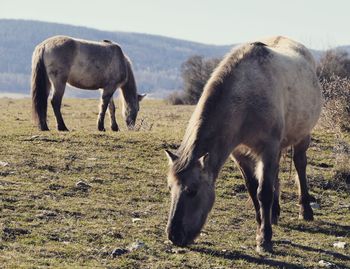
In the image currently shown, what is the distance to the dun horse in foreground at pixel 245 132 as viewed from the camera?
692 cm

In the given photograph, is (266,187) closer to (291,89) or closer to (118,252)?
(291,89)

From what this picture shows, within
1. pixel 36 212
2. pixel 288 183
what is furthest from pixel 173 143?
pixel 36 212

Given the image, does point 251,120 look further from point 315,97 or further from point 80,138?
point 80,138

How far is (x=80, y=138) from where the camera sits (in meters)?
13.0

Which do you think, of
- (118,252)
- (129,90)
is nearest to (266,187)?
(118,252)

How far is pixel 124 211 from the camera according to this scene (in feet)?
28.7

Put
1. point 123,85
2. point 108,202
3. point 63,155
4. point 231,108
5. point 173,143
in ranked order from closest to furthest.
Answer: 1. point 231,108
2. point 108,202
3. point 63,155
4. point 173,143
5. point 123,85

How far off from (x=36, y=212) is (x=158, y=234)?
162 centimetres

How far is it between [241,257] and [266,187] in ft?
3.19

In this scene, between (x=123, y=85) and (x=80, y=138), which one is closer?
(x=80, y=138)

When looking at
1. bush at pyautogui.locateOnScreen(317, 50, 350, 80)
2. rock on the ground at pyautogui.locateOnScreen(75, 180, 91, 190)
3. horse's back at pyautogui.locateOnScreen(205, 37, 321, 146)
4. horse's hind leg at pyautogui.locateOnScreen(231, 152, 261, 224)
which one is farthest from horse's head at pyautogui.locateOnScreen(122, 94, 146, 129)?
bush at pyautogui.locateOnScreen(317, 50, 350, 80)

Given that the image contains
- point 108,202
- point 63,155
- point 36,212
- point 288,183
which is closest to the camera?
point 36,212

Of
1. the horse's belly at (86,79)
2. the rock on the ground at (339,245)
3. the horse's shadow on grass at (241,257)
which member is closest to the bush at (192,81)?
the horse's belly at (86,79)

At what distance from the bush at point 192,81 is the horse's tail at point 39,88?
3005cm
